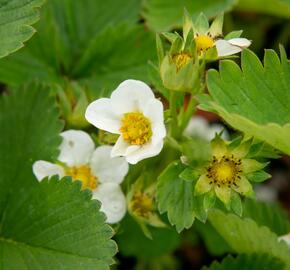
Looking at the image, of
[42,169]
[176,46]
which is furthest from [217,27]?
[42,169]

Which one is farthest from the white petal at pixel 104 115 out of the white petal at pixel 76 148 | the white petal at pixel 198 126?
the white petal at pixel 198 126

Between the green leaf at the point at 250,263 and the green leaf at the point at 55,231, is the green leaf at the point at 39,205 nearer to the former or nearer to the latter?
the green leaf at the point at 55,231

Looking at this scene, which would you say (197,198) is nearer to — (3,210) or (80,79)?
(3,210)

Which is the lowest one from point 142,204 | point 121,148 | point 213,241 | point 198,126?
point 213,241

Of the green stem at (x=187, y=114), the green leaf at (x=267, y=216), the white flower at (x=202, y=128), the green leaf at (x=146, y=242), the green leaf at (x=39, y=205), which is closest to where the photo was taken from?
the green leaf at (x=39, y=205)

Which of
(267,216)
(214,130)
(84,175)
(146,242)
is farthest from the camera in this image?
(214,130)

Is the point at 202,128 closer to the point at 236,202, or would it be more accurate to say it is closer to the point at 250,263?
the point at 250,263
